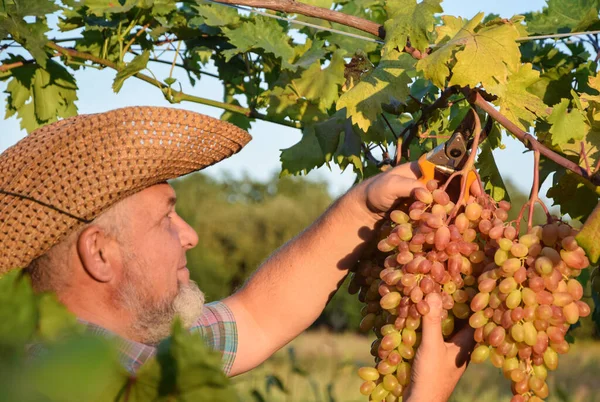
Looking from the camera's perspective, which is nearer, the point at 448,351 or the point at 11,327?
the point at 11,327

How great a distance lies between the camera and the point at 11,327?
2.20 feet

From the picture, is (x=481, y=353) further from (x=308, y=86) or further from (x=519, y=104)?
(x=308, y=86)

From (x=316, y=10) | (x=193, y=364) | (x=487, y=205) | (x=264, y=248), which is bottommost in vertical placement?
(x=264, y=248)

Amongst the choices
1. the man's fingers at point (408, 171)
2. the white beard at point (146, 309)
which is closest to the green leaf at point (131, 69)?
the white beard at point (146, 309)

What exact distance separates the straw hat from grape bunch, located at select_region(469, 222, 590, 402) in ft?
3.80

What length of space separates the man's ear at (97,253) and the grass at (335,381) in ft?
4.25

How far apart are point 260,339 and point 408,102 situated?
43.9 inches

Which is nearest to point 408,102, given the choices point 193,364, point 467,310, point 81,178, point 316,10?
point 316,10

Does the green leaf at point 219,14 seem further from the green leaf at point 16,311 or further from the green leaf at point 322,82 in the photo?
the green leaf at point 16,311

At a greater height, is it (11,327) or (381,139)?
(11,327)

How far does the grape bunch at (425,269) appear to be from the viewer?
1.60 meters

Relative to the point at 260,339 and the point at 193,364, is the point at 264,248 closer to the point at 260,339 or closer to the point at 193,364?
the point at 260,339

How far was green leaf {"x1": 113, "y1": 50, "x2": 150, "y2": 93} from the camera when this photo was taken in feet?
9.69

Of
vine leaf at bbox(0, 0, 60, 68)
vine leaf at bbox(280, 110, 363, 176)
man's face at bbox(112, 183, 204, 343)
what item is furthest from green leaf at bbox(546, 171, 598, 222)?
vine leaf at bbox(0, 0, 60, 68)
